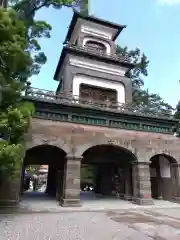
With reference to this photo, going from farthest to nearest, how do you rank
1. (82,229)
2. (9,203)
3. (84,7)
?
(84,7) → (9,203) → (82,229)

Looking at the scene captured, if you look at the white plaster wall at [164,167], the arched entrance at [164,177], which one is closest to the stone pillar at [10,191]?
the arched entrance at [164,177]

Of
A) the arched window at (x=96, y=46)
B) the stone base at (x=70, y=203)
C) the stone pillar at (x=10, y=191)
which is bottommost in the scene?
the stone base at (x=70, y=203)

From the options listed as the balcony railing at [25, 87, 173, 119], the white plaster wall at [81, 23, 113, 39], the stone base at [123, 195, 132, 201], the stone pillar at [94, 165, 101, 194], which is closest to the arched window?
the white plaster wall at [81, 23, 113, 39]

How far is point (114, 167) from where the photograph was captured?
1709 centimetres

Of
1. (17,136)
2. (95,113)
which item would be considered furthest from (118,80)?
(17,136)

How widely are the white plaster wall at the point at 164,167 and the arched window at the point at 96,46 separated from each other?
35.6ft

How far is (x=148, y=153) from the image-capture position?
13.4 metres

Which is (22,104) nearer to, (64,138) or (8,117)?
(8,117)

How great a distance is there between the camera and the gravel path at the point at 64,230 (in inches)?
217

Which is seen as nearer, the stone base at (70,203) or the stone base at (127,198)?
the stone base at (70,203)

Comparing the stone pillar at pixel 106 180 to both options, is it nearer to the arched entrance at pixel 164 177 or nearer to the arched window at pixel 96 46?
the arched entrance at pixel 164 177

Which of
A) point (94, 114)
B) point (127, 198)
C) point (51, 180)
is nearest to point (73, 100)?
point (94, 114)

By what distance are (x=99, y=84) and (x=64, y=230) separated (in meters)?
12.4

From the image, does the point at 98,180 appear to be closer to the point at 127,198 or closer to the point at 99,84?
the point at 127,198
